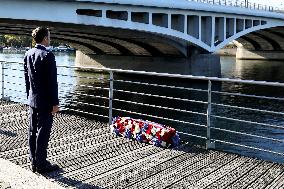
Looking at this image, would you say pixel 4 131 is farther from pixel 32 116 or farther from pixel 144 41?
pixel 144 41

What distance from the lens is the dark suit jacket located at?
5207 millimetres

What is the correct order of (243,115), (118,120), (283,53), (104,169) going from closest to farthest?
(104,169)
(118,120)
(243,115)
(283,53)

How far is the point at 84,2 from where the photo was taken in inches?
1031

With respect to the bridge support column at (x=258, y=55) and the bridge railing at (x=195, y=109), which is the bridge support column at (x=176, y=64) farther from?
the bridge support column at (x=258, y=55)

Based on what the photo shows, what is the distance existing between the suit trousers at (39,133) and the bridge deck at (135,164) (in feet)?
0.95

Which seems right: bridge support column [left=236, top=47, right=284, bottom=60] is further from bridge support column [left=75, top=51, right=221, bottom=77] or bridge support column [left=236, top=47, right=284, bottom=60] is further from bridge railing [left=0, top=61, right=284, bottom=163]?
bridge railing [left=0, top=61, right=284, bottom=163]

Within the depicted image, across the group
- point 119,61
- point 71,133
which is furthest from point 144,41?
point 71,133

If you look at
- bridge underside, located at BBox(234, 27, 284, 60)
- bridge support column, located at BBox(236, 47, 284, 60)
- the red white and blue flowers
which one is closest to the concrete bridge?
bridge underside, located at BBox(234, 27, 284, 60)

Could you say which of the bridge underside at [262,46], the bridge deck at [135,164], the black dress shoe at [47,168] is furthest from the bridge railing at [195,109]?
the bridge underside at [262,46]

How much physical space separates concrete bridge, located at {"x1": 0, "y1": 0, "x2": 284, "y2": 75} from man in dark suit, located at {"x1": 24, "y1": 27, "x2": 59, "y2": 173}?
726 inches

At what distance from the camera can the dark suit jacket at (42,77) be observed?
521cm

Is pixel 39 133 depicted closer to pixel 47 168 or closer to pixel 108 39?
pixel 47 168

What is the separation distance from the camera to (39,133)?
214 inches

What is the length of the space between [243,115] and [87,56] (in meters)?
29.2
